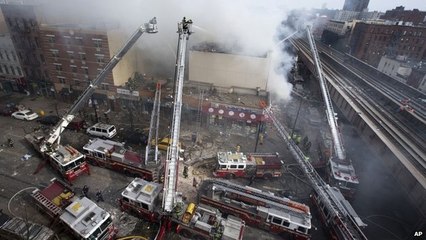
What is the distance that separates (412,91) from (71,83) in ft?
163

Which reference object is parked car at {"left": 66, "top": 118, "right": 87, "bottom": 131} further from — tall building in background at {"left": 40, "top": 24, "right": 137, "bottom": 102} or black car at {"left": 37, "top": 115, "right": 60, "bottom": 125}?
tall building in background at {"left": 40, "top": 24, "right": 137, "bottom": 102}

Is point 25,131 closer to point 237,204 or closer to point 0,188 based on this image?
point 0,188

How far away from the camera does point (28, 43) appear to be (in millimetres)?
31844

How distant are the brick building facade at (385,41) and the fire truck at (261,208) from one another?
54268 millimetres

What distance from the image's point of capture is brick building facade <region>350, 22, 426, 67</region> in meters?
49.3

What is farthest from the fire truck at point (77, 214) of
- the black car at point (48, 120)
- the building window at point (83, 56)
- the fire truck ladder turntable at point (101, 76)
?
the building window at point (83, 56)

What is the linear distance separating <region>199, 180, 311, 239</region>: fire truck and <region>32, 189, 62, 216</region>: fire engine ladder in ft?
32.4

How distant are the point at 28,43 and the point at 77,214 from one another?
29.7m

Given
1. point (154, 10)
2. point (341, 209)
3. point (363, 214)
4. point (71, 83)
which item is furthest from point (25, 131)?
point (363, 214)

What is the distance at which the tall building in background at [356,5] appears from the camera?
127250 millimetres

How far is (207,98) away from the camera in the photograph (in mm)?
29016

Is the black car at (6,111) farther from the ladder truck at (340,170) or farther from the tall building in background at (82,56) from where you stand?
the ladder truck at (340,170)

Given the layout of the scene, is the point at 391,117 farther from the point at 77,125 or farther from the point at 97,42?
the point at 77,125

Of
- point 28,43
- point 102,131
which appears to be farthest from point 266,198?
point 28,43
